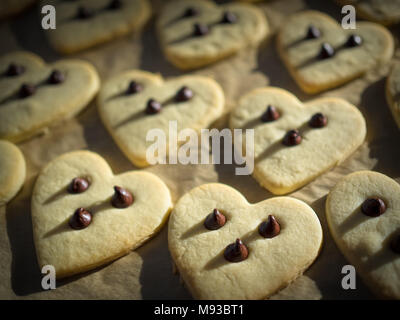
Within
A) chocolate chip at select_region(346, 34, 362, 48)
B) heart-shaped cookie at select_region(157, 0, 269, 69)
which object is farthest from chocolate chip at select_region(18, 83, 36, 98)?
chocolate chip at select_region(346, 34, 362, 48)

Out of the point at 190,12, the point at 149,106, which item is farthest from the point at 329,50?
the point at 149,106

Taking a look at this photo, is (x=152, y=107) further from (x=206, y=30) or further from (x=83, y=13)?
(x=83, y=13)

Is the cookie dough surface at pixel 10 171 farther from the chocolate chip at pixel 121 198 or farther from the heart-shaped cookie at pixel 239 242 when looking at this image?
the heart-shaped cookie at pixel 239 242

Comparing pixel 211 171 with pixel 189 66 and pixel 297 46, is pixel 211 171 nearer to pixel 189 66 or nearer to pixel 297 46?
pixel 189 66

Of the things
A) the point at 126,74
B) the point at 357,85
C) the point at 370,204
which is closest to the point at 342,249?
the point at 370,204

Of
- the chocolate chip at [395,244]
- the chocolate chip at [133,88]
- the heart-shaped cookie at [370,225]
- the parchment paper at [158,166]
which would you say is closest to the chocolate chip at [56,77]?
the parchment paper at [158,166]

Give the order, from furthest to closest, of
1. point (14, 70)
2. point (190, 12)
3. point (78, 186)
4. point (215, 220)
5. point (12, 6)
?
point (12, 6), point (190, 12), point (14, 70), point (78, 186), point (215, 220)
